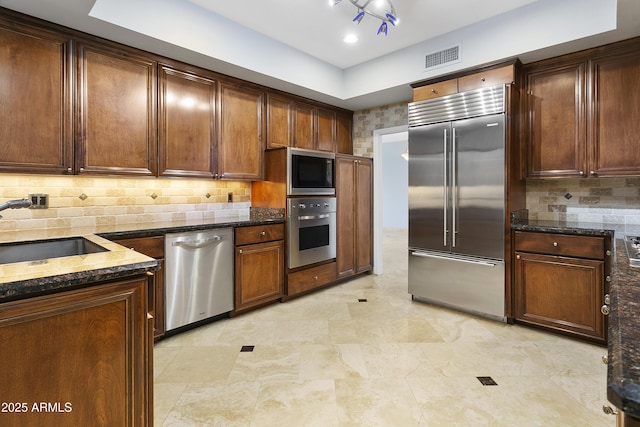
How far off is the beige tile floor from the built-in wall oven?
2.44 ft

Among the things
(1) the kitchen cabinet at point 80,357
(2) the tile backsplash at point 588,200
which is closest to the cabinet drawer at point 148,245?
(1) the kitchen cabinet at point 80,357

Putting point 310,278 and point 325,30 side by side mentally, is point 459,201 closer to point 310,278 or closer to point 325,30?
point 310,278

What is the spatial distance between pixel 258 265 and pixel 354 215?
164cm

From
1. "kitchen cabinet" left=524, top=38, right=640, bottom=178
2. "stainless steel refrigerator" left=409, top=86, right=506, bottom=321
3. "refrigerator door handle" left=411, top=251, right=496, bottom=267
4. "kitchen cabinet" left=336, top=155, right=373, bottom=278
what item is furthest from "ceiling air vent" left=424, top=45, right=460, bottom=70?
"refrigerator door handle" left=411, top=251, right=496, bottom=267

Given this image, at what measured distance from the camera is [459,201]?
10.8 feet

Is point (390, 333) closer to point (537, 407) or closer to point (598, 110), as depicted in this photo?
point (537, 407)

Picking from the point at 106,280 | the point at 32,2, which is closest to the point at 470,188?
the point at 106,280

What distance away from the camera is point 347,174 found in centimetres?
440

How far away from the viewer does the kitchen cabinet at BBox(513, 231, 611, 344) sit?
2654 millimetres

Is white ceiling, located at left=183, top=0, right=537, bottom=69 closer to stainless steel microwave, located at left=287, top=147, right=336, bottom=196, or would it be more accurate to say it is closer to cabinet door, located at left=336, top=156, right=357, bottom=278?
stainless steel microwave, located at left=287, top=147, right=336, bottom=196

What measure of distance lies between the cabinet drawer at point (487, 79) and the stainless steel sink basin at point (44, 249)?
345cm

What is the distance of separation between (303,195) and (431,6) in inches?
85.5

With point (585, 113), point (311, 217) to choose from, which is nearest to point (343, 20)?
point (311, 217)

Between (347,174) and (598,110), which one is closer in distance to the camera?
(598,110)
